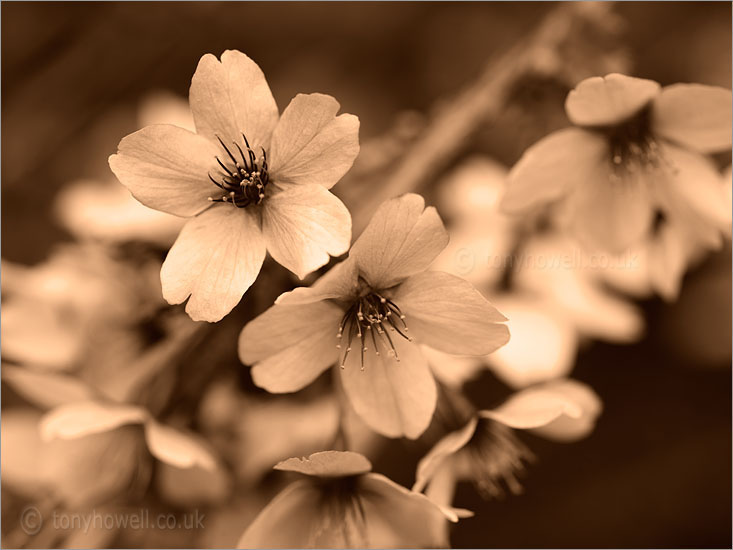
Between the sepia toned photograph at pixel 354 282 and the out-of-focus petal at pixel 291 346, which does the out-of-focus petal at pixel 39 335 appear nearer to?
the sepia toned photograph at pixel 354 282

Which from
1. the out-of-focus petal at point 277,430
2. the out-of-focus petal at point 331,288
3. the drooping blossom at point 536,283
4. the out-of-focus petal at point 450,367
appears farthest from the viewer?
the drooping blossom at point 536,283

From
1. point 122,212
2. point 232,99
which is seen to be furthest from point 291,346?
point 122,212

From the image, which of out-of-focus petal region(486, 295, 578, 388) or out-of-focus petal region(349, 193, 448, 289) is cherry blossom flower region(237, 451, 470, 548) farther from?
out-of-focus petal region(486, 295, 578, 388)

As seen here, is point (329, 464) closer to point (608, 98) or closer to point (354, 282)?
point (354, 282)

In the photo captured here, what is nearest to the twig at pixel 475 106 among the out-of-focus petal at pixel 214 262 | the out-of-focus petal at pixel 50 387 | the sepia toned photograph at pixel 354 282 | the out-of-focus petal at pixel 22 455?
the sepia toned photograph at pixel 354 282

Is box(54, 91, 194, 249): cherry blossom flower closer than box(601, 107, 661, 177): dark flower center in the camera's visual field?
No

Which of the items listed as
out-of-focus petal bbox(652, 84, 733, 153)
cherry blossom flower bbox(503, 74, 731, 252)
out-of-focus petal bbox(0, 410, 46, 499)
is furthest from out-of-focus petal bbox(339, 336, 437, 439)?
out-of-focus petal bbox(0, 410, 46, 499)

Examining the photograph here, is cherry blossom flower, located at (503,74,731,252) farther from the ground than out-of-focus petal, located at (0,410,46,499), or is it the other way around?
cherry blossom flower, located at (503,74,731,252)

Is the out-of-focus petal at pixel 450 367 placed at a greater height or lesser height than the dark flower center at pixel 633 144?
lesser
